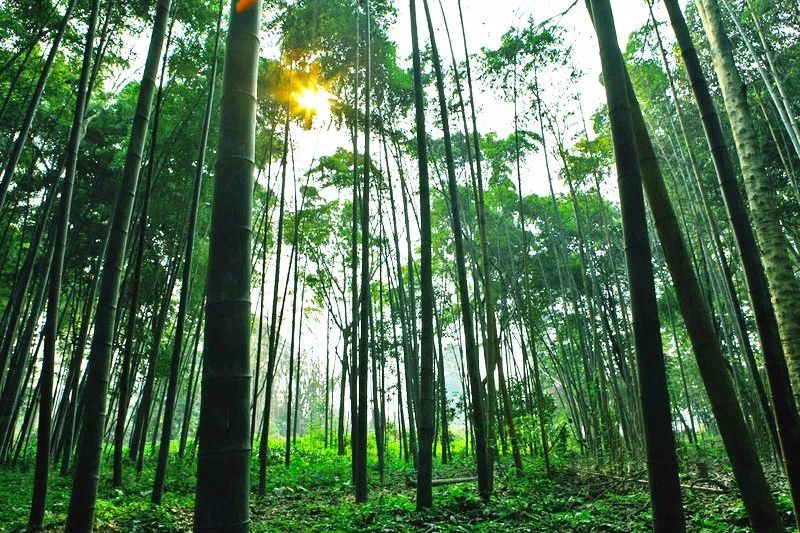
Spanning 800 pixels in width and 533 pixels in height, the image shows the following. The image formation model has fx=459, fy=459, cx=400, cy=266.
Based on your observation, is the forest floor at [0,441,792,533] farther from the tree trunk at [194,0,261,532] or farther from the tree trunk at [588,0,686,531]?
the tree trunk at [194,0,261,532]

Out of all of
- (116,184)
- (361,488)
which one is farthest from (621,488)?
(116,184)

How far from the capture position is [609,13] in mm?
1492

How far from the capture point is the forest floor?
3.26 metres

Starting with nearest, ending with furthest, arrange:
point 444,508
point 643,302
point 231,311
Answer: point 231,311, point 643,302, point 444,508

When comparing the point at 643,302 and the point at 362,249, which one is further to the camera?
the point at 362,249

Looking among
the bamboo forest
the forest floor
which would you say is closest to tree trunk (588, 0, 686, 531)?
the bamboo forest

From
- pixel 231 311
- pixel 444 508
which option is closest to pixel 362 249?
pixel 444 508

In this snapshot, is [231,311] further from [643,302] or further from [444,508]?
[444,508]

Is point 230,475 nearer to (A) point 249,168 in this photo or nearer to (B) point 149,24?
(A) point 249,168

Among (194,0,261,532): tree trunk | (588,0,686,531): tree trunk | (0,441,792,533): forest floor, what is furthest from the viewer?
(0,441,792,533): forest floor

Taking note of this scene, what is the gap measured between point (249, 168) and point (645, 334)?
1113 millimetres

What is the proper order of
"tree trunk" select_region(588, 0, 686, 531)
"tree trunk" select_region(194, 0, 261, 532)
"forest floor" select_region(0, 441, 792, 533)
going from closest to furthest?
"tree trunk" select_region(194, 0, 261, 532) < "tree trunk" select_region(588, 0, 686, 531) < "forest floor" select_region(0, 441, 792, 533)

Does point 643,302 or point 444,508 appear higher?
point 643,302

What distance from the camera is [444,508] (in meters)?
3.91
